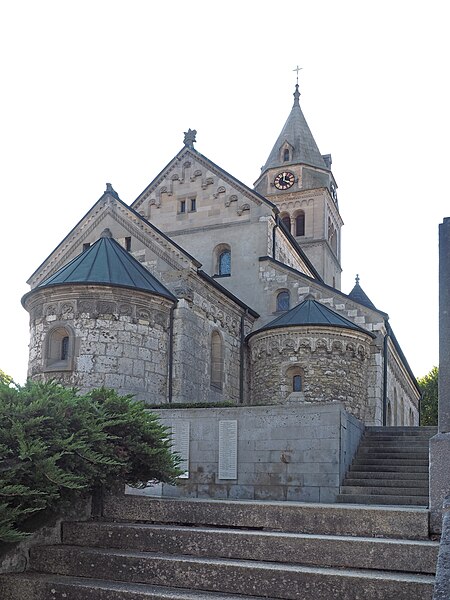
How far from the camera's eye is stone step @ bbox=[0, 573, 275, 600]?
20.2 feet

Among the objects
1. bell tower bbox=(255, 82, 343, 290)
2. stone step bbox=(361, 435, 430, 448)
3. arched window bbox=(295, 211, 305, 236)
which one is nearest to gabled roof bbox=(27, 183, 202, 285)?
stone step bbox=(361, 435, 430, 448)

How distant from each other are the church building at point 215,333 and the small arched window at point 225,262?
8cm

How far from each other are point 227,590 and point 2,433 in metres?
2.73

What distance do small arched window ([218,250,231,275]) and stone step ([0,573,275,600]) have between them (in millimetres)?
22253

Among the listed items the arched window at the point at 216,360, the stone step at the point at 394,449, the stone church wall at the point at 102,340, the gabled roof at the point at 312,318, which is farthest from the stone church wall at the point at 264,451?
Result: the arched window at the point at 216,360

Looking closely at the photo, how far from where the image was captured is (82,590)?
650 cm

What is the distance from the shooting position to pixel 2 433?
709 centimetres

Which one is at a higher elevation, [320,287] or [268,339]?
[320,287]

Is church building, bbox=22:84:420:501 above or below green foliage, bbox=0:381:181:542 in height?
above

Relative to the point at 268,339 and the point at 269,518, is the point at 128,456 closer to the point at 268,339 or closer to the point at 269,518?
the point at 269,518

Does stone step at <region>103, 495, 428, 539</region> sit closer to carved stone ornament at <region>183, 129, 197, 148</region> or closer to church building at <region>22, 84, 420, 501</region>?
church building at <region>22, 84, 420, 501</region>

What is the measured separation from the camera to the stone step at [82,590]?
617cm

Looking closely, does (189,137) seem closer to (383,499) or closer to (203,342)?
(203,342)

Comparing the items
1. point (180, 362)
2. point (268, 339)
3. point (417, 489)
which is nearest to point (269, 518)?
point (417, 489)
